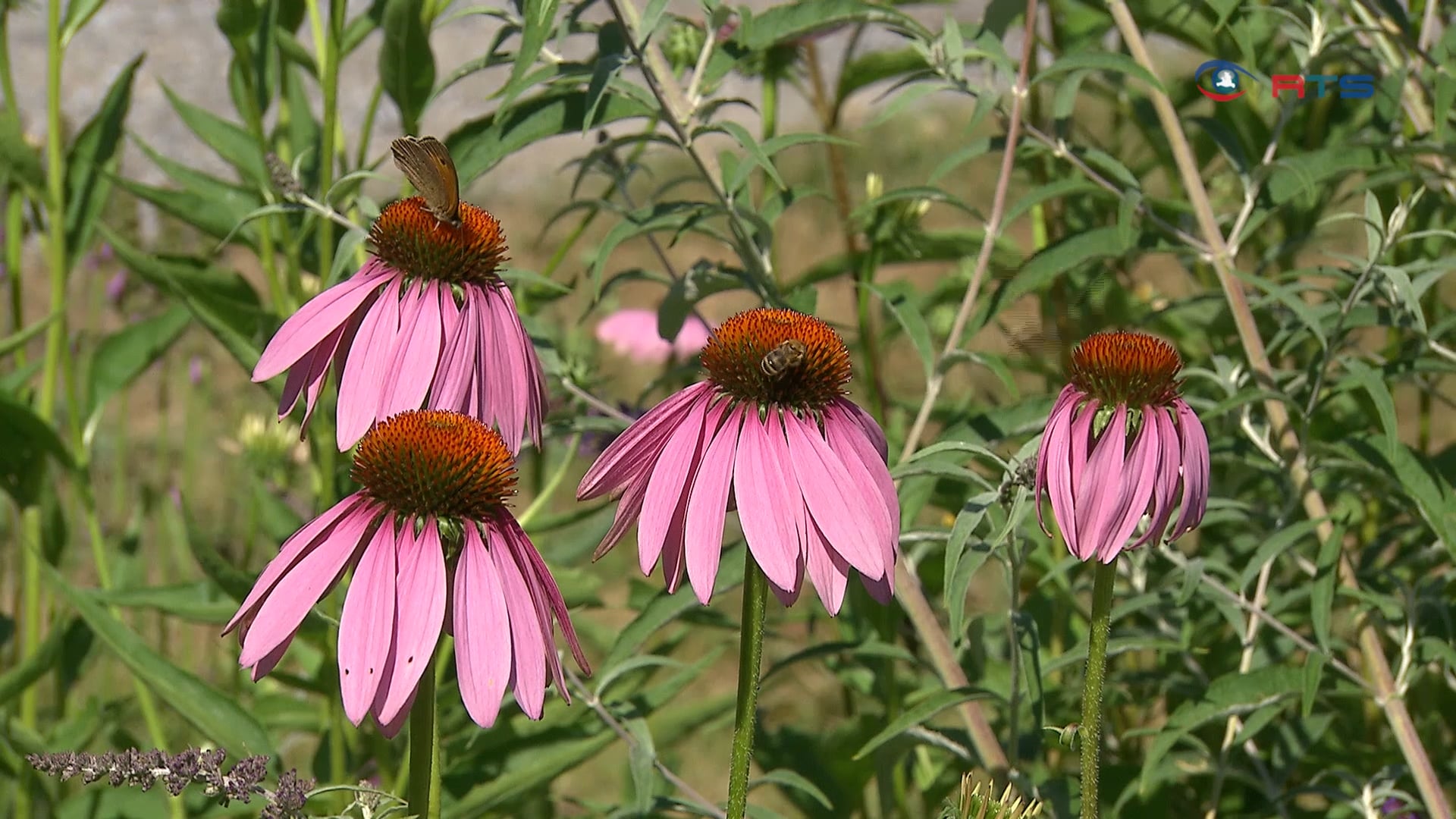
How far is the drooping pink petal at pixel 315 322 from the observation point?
0.70 metres

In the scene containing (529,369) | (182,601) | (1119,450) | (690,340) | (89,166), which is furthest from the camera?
(690,340)

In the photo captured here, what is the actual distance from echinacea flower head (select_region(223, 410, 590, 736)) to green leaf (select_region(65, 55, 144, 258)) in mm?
855

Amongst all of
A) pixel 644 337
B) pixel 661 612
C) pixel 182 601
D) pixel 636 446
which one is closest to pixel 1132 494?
pixel 636 446

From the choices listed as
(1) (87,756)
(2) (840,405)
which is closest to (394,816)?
(1) (87,756)

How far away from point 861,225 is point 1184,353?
0.38 m

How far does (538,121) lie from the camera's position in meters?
0.99

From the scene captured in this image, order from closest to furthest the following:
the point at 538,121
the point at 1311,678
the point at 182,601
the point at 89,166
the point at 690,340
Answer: the point at 1311,678 < the point at 538,121 < the point at 182,601 < the point at 89,166 < the point at 690,340

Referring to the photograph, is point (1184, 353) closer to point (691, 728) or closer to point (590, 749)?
point (691, 728)

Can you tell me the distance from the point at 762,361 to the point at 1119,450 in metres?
0.17

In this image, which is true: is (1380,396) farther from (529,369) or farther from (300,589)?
(300,589)

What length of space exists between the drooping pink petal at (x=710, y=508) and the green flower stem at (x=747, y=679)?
0.02 metres

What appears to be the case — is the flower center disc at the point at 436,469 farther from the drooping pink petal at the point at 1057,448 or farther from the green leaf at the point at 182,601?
the green leaf at the point at 182,601

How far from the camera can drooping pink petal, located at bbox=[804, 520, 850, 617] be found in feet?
Result: 1.95

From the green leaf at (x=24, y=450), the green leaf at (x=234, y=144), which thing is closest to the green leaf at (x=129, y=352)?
the green leaf at (x=24, y=450)
